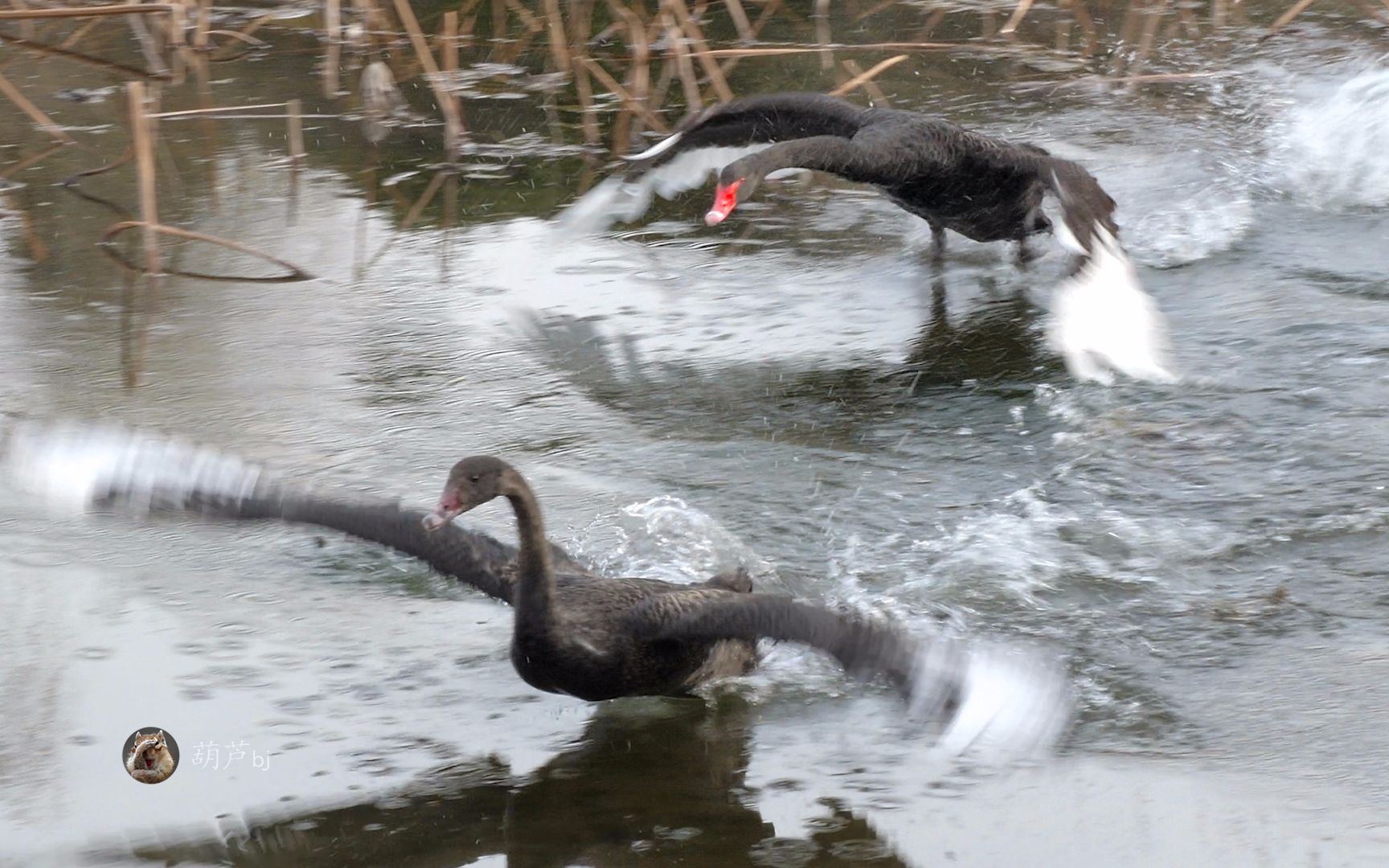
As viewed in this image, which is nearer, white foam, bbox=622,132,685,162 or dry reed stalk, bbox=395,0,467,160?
white foam, bbox=622,132,685,162

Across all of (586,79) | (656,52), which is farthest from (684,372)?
(656,52)

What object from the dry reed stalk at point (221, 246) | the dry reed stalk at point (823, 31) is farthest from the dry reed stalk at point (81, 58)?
the dry reed stalk at point (823, 31)

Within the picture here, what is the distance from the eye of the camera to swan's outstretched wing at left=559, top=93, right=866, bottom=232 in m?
7.49

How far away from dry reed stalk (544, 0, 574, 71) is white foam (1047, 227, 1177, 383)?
4.61 metres

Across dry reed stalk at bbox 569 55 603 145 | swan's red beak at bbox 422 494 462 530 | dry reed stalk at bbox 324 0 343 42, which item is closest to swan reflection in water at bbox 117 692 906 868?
swan's red beak at bbox 422 494 462 530

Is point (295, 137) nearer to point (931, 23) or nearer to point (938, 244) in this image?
point (938, 244)

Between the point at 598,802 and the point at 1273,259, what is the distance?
4.36 metres

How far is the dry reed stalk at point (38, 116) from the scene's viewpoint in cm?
825

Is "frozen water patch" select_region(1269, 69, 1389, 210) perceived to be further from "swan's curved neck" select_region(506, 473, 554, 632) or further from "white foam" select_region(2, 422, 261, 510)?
"white foam" select_region(2, 422, 261, 510)

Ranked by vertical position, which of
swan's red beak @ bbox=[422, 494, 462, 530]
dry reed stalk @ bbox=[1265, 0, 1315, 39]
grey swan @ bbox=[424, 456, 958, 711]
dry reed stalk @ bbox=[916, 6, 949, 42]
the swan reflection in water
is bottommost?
the swan reflection in water

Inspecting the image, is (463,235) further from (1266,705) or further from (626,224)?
(1266,705)

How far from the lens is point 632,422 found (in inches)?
236

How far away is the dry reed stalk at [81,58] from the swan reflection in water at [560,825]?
6050 mm

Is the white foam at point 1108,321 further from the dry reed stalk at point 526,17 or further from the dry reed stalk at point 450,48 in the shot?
the dry reed stalk at point 526,17
